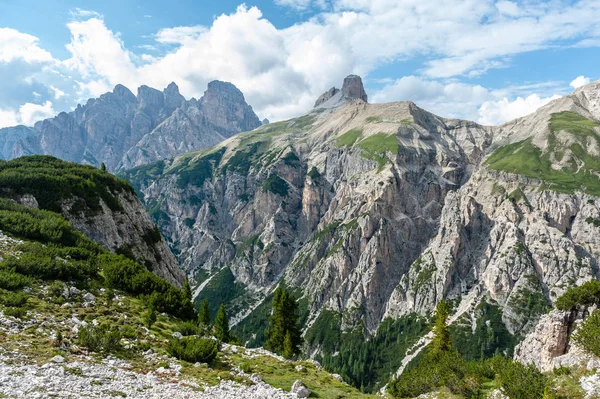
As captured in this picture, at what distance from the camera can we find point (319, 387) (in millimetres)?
33906

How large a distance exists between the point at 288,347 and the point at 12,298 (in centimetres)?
4666

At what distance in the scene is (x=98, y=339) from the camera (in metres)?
28.8

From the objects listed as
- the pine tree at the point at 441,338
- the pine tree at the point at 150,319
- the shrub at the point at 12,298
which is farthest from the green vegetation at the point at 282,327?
the shrub at the point at 12,298

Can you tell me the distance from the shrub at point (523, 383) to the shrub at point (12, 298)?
42.6m

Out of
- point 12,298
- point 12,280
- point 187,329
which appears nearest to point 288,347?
point 187,329

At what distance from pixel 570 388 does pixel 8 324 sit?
44859mm

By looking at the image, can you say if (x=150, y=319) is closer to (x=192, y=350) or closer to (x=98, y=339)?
(x=192, y=350)

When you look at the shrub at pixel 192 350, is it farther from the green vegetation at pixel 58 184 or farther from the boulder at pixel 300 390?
the green vegetation at pixel 58 184

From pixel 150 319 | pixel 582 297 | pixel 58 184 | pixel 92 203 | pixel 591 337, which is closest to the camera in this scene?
pixel 591 337

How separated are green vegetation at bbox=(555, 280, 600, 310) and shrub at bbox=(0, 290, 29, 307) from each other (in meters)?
73.5

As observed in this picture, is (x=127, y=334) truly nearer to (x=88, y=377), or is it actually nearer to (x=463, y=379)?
(x=88, y=377)

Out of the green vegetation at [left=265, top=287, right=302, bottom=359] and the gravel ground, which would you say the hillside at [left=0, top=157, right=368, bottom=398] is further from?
the green vegetation at [left=265, top=287, right=302, bottom=359]

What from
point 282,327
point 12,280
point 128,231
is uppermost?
point 128,231

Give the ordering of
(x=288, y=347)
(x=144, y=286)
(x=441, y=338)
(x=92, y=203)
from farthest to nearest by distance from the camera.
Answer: (x=92, y=203), (x=441, y=338), (x=288, y=347), (x=144, y=286)
